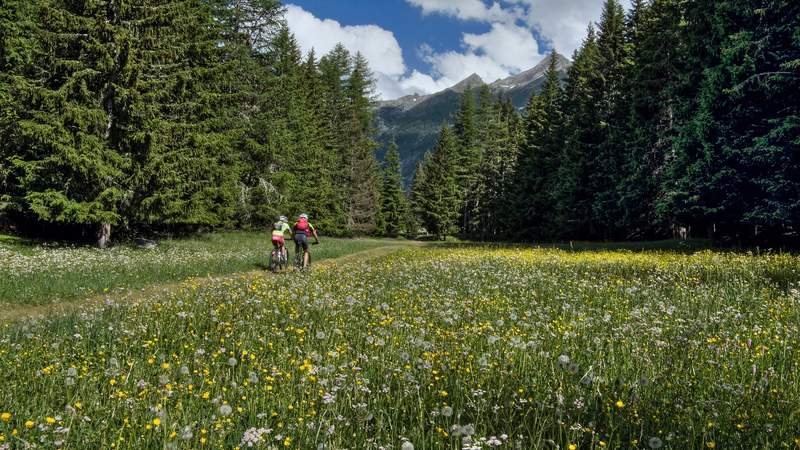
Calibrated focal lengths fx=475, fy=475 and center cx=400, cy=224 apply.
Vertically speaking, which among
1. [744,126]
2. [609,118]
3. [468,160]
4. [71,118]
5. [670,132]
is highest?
[468,160]

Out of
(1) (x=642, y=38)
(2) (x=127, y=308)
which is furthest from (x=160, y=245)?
(1) (x=642, y=38)

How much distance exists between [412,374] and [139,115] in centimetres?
2296

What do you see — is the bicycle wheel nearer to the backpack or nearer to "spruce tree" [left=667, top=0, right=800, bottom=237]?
the backpack

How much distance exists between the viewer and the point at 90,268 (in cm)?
1470

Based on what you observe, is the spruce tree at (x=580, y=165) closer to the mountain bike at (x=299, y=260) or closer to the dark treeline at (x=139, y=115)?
the dark treeline at (x=139, y=115)

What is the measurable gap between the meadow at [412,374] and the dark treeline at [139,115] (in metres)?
15.3

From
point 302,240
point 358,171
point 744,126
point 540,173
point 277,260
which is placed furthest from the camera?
point 358,171

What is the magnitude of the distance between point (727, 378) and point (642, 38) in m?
38.9

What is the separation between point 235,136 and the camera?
3262 cm

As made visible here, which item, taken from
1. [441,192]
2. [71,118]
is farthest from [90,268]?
[441,192]

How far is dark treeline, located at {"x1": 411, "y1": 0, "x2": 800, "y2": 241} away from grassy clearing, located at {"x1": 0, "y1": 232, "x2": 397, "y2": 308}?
68.0 feet

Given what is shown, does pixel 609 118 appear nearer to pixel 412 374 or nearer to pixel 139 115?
pixel 139 115

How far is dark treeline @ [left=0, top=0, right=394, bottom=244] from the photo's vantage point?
20625mm

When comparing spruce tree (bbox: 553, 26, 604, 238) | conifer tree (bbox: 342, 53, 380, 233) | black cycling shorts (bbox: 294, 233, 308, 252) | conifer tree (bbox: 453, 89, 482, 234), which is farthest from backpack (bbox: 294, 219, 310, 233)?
conifer tree (bbox: 453, 89, 482, 234)
